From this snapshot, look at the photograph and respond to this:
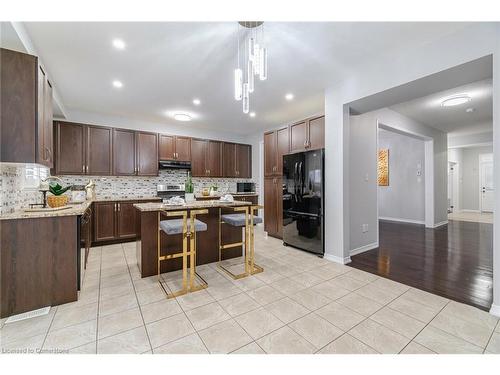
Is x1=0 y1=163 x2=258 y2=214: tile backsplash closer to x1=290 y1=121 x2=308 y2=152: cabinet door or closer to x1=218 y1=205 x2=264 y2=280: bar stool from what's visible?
A: x1=218 y1=205 x2=264 y2=280: bar stool

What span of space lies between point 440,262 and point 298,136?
109 inches

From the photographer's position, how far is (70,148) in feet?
13.4

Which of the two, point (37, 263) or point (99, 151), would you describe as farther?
point (99, 151)

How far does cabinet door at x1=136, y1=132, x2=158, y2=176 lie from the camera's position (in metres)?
4.69

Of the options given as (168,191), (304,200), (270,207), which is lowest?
(270,207)

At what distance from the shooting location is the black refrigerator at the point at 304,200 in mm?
3303

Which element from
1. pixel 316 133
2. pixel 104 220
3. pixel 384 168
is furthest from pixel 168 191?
pixel 384 168

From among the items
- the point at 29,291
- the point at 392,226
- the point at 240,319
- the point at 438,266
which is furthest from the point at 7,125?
the point at 392,226

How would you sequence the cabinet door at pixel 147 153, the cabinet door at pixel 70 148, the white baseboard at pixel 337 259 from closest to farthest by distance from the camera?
the white baseboard at pixel 337 259 < the cabinet door at pixel 70 148 < the cabinet door at pixel 147 153

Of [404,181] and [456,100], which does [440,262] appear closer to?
[456,100]

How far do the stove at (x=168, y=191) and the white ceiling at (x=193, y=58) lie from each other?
1757mm

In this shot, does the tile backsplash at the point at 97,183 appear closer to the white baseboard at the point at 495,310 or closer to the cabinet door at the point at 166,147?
the cabinet door at the point at 166,147

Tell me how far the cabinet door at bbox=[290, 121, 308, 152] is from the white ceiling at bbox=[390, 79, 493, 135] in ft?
6.19

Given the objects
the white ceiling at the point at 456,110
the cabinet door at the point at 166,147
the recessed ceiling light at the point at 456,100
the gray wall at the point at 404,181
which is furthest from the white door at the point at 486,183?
the cabinet door at the point at 166,147
